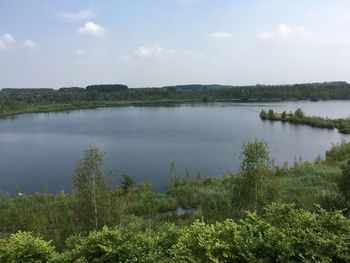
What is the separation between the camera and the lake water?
35.0 m

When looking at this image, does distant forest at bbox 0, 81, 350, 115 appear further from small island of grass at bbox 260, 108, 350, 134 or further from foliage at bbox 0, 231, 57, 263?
foliage at bbox 0, 231, 57, 263

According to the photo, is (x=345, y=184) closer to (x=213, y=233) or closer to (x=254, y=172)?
(x=254, y=172)

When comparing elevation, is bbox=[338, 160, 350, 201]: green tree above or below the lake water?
above

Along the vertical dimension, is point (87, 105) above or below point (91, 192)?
above

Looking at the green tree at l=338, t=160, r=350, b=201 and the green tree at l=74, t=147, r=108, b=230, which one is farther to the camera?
the green tree at l=338, t=160, r=350, b=201

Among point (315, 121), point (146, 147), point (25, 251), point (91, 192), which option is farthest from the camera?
point (315, 121)

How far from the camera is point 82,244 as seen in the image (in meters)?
8.14

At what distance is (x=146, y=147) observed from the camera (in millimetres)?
47625

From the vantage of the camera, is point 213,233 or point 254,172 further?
point 254,172

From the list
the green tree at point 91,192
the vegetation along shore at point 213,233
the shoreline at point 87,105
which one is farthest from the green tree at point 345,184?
the shoreline at point 87,105

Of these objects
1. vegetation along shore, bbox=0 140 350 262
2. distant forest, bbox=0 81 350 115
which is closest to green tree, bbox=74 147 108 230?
vegetation along shore, bbox=0 140 350 262

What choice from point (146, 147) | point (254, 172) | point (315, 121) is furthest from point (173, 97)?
point (254, 172)

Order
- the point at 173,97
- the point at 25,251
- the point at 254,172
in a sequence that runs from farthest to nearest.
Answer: the point at 173,97 → the point at 254,172 → the point at 25,251

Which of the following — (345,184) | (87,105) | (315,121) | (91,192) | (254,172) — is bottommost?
(315,121)
